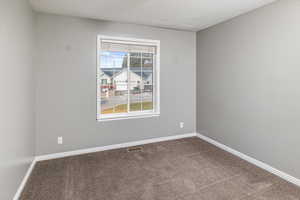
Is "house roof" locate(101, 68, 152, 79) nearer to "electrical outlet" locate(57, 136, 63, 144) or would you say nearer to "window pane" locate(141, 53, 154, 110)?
"window pane" locate(141, 53, 154, 110)

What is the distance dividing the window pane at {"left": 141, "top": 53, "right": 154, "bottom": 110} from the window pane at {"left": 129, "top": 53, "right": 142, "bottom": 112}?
3.8 inches

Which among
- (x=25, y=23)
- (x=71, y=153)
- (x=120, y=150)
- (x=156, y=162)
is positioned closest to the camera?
(x=25, y=23)

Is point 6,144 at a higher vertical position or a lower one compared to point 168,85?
lower

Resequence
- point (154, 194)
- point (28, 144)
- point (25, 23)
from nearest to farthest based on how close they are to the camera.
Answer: point (154, 194) < point (25, 23) < point (28, 144)

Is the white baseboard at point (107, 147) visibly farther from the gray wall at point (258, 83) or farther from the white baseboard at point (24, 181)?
the gray wall at point (258, 83)

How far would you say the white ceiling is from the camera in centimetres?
242

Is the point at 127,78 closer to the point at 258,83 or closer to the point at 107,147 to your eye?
the point at 107,147

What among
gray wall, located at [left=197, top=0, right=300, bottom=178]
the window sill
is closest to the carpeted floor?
gray wall, located at [left=197, top=0, right=300, bottom=178]

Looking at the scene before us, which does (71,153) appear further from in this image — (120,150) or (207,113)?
(207,113)

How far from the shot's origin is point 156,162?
9.15ft

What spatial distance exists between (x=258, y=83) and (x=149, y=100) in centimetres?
211

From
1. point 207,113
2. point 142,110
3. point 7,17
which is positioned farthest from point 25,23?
point 207,113

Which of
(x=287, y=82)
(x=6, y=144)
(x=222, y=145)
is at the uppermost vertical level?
(x=287, y=82)

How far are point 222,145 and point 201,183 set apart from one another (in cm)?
136
